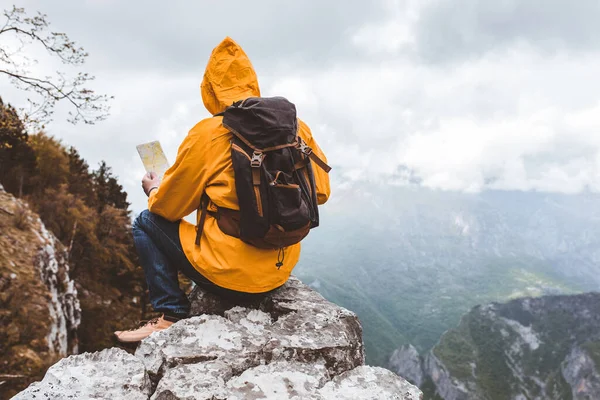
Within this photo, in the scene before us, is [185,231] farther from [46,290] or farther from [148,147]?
[46,290]

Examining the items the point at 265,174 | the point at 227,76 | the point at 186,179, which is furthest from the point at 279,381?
the point at 227,76

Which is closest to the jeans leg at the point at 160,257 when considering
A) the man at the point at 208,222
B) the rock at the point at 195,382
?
the man at the point at 208,222

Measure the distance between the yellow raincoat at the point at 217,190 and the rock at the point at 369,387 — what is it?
1.24 metres

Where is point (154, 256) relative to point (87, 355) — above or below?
above

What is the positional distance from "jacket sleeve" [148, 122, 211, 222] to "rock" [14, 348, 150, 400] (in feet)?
5.04

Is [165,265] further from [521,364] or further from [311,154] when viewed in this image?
[521,364]

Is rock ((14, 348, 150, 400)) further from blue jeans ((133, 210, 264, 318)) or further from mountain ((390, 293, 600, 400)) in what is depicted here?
mountain ((390, 293, 600, 400))

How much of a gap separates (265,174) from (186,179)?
0.87 m

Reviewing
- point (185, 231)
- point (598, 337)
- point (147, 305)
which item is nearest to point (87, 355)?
point (185, 231)

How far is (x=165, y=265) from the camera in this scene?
4520 millimetres

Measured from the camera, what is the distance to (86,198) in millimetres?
20203

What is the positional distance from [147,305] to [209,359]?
1921 centimetres

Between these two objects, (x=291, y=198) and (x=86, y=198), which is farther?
(x=86, y=198)

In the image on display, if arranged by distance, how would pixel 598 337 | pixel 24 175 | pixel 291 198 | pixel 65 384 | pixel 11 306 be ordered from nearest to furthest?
pixel 65 384
pixel 291 198
pixel 11 306
pixel 24 175
pixel 598 337
